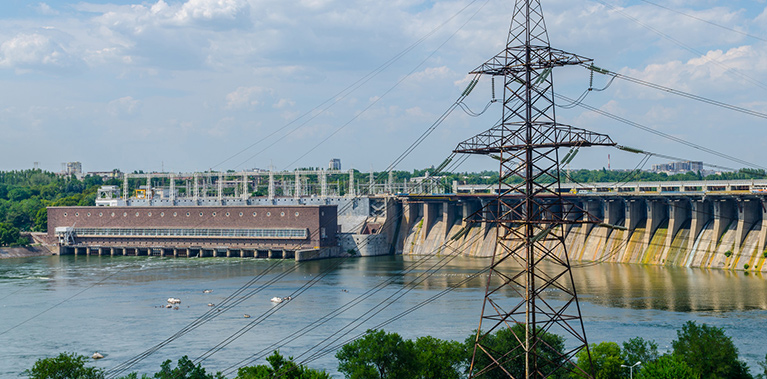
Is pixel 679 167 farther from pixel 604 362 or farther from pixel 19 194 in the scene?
pixel 604 362

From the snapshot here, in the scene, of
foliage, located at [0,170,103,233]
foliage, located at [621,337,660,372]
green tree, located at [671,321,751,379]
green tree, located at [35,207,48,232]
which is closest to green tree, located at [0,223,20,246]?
foliage, located at [0,170,103,233]

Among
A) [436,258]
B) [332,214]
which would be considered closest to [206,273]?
[332,214]

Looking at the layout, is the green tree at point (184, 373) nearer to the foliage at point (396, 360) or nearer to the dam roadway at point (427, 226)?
the foliage at point (396, 360)

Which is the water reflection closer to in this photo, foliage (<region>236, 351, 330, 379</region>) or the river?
the river

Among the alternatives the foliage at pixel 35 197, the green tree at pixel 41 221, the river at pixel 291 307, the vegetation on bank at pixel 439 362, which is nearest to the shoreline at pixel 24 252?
the foliage at pixel 35 197

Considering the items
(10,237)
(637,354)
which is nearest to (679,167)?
(10,237)

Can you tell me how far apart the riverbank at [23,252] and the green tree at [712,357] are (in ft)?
204

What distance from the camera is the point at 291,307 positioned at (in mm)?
38469

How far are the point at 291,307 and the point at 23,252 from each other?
42.6m

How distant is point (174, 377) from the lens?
20.8m

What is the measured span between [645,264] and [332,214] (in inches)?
1043

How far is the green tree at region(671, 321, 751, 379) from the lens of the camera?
20500 mm

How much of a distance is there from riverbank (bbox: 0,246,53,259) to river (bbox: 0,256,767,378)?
Result: 456 inches

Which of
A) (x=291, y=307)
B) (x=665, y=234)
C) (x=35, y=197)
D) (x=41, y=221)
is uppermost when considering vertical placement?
(x=35, y=197)
